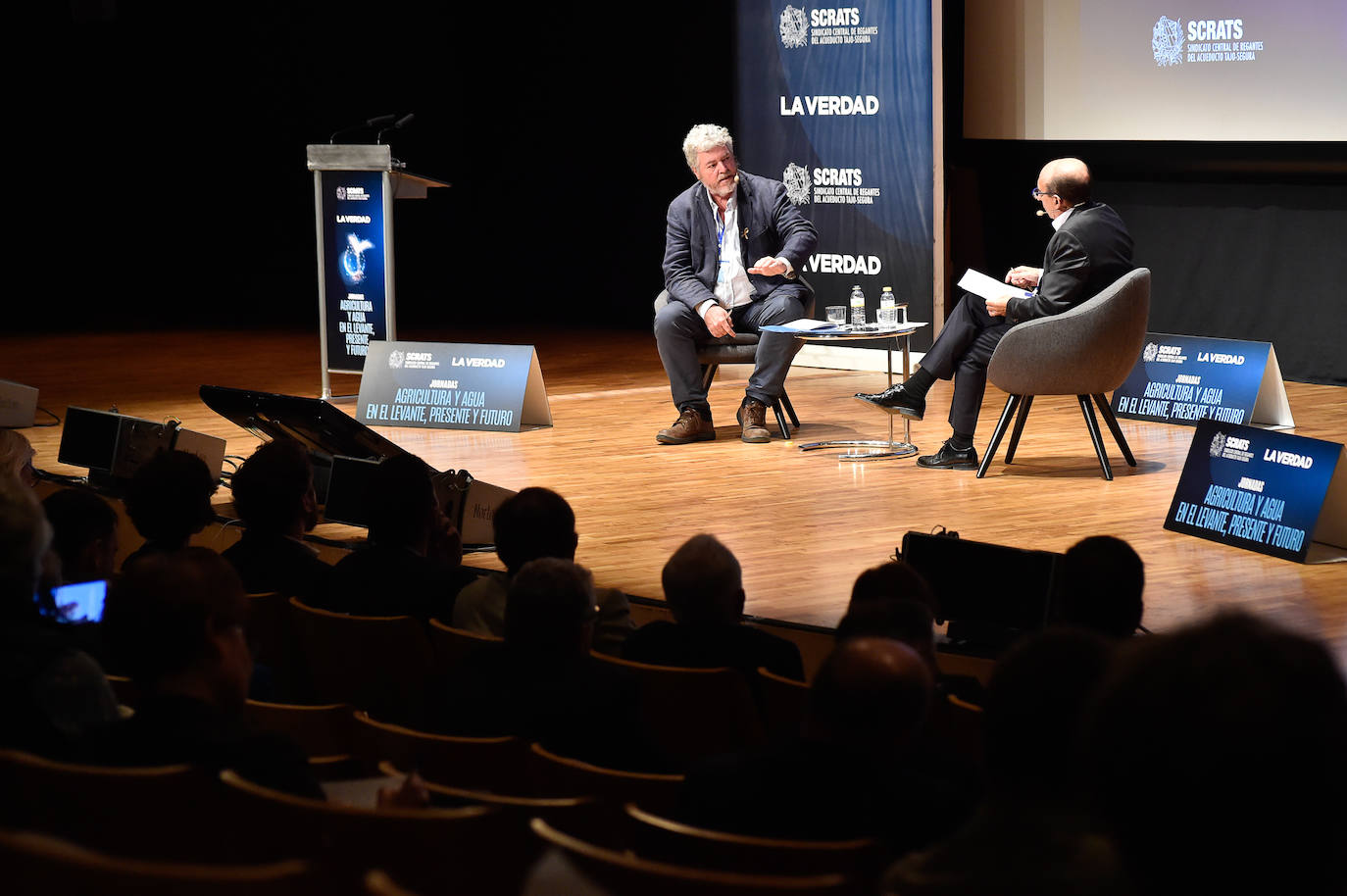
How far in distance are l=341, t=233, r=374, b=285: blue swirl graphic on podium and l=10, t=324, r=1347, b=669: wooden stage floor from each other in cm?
67

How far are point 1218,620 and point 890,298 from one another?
5.67 meters

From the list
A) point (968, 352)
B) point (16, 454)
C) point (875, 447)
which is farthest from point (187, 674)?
point (875, 447)

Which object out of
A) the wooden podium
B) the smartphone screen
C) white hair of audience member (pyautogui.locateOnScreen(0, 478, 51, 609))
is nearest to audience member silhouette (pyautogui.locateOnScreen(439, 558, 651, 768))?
white hair of audience member (pyautogui.locateOnScreen(0, 478, 51, 609))

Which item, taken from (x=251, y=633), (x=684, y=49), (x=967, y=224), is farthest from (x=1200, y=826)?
(x=684, y=49)

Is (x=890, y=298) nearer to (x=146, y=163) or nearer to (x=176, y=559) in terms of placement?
(x=176, y=559)

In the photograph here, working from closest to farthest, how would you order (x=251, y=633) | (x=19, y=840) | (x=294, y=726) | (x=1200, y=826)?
(x=1200, y=826) → (x=19, y=840) → (x=294, y=726) → (x=251, y=633)

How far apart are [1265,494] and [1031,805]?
362 cm

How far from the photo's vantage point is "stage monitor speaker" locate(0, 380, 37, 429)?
Result: 729cm

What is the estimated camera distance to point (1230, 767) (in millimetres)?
1060

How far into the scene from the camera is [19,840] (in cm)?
149

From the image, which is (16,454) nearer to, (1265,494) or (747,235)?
(747,235)

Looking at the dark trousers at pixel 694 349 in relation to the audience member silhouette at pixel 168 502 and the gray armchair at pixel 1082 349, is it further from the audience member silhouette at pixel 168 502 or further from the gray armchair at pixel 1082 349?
the audience member silhouette at pixel 168 502

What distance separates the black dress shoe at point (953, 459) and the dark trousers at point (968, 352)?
77mm

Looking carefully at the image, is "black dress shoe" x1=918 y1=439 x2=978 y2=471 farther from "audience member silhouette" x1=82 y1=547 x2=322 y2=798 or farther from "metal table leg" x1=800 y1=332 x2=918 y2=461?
"audience member silhouette" x1=82 y1=547 x2=322 y2=798
